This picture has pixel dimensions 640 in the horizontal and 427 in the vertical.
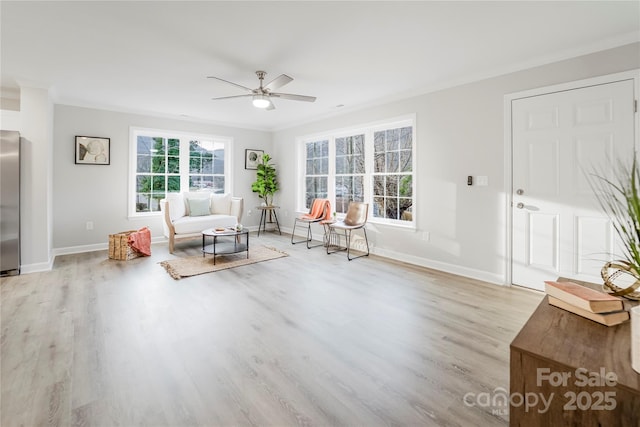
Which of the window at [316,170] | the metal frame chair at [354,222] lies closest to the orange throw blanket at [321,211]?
the window at [316,170]

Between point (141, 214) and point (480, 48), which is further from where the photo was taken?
point (141, 214)

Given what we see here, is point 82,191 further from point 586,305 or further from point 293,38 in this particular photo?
point 586,305

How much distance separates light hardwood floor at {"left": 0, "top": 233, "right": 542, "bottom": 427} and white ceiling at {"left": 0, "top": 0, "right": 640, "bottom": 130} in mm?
2454

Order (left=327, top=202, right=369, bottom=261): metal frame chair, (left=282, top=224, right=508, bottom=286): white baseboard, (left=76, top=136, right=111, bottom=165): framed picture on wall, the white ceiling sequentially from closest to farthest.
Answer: the white ceiling
(left=282, top=224, right=508, bottom=286): white baseboard
(left=327, top=202, right=369, bottom=261): metal frame chair
(left=76, top=136, right=111, bottom=165): framed picture on wall

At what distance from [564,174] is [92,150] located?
659 centimetres

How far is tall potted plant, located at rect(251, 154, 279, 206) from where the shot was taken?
680 centimetres

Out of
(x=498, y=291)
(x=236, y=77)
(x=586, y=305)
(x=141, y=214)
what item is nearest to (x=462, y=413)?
(x=586, y=305)

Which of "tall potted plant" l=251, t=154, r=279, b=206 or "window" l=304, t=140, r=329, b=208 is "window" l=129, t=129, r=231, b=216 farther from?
"window" l=304, t=140, r=329, b=208

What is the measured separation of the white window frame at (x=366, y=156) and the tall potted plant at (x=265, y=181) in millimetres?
751

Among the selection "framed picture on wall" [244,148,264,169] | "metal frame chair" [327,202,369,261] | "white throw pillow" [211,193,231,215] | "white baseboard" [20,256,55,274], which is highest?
"framed picture on wall" [244,148,264,169]

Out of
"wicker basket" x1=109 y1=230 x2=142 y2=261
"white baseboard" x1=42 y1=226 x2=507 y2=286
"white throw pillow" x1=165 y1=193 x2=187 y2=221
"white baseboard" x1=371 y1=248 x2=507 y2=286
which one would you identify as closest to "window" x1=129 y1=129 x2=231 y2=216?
"white throw pillow" x1=165 y1=193 x2=187 y2=221

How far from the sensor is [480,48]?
2.93 metres

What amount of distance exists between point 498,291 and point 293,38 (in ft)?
10.8

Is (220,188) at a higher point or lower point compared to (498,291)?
higher
